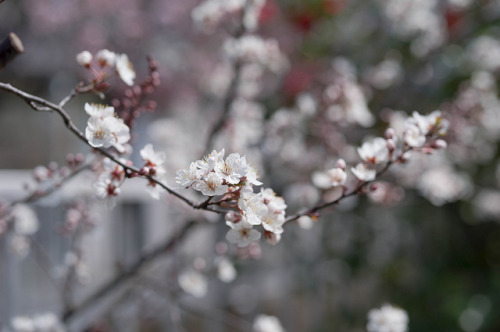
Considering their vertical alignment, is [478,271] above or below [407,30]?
below

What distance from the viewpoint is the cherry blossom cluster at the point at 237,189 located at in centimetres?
67

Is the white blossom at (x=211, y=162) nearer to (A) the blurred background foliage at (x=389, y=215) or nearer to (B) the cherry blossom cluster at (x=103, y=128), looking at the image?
(B) the cherry blossom cluster at (x=103, y=128)

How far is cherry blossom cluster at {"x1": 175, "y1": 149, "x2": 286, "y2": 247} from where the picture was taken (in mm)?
671

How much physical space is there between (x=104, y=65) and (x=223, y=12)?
721 millimetres

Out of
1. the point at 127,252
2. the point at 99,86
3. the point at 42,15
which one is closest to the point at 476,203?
the point at 127,252

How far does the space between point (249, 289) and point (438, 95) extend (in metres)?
1.28

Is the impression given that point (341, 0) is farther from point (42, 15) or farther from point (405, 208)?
point (42, 15)

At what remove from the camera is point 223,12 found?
1.48m

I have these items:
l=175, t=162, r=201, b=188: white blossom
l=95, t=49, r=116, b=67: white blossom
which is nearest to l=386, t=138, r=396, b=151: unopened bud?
l=175, t=162, r=201, b=188: white blossom

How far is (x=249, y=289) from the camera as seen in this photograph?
254 centimetres

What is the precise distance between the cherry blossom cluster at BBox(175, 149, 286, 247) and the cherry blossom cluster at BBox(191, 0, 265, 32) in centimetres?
85

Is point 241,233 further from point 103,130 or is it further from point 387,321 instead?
point 387,321

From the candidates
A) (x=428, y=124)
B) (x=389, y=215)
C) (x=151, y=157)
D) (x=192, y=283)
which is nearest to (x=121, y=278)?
(x=192, y=283)

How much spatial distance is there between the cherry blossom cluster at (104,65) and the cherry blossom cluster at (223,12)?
626 mm
